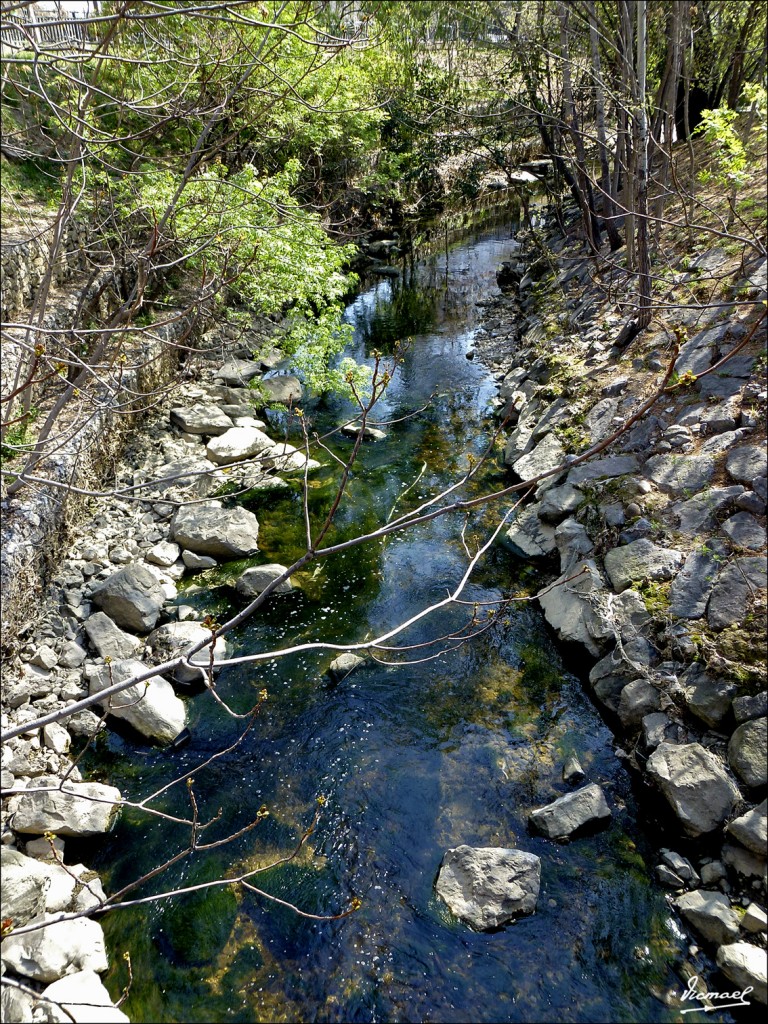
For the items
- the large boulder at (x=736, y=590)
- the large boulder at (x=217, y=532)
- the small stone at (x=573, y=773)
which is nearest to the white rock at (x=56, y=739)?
the large boulder at (x=217, y=532)

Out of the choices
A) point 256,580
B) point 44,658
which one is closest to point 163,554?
point 256,580

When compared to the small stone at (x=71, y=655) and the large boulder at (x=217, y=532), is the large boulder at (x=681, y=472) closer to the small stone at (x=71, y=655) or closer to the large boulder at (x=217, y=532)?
the large boulder at (x=217, y=532)

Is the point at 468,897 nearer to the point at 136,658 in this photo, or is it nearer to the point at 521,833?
the point at 521,833

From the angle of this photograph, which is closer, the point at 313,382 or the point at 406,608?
the point at 406,608

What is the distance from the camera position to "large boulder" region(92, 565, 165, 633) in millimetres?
6668

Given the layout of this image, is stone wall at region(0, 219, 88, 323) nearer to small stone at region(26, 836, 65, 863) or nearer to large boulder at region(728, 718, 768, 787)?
Answer: small stone at region(26, 836, 65, 863)

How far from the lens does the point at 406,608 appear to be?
6.89 meters

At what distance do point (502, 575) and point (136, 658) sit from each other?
3718mm

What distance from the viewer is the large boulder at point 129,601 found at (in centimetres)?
667

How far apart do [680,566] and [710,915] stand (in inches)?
106

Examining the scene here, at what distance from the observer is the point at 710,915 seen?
401 cm

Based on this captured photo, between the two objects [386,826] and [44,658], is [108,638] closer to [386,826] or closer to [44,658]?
[44,658]

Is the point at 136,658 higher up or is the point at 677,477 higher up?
the point at 677,477

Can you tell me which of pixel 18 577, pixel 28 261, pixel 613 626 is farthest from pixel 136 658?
pixel 28 261
